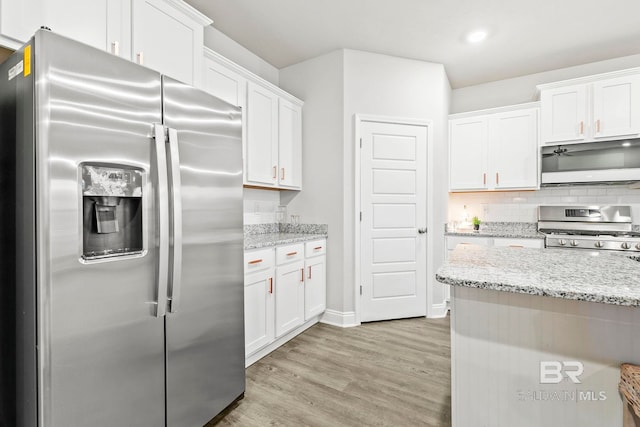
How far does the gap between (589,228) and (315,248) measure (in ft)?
9.75

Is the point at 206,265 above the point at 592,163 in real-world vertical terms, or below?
below

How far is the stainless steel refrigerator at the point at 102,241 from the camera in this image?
40.7 inches

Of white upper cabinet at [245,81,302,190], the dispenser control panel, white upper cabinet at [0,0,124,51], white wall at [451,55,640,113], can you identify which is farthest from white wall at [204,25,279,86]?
white wall at [451,55,640,113]

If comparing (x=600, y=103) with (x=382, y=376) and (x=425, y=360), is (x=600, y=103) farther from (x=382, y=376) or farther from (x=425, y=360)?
(x=382, y=376)

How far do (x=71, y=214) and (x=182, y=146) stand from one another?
1.75ft

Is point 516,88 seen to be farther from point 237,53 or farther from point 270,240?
point 270,240

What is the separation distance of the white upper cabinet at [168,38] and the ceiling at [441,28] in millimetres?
482

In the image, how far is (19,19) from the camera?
1.33 metres

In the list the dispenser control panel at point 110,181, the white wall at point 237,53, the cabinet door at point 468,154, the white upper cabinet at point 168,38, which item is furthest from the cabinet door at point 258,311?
the cabinet door at point 468,154

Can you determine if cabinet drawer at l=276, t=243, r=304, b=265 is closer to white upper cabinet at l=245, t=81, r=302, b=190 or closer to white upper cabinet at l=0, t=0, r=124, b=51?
white upper cabinet at l=245, t=81, r=302, b=190

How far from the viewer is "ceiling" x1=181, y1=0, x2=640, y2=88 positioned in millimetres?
2543

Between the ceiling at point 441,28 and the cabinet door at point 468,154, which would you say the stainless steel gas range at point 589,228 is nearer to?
the cabinet door at point 468,154

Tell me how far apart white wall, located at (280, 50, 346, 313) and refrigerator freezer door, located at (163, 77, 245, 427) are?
61.9 inches

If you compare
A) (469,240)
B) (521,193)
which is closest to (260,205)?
(469,240)
